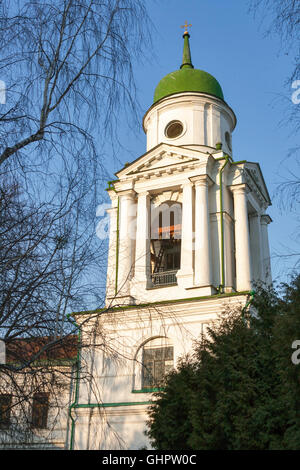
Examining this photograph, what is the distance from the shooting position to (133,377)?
19.8 m

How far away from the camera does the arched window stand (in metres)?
19.5

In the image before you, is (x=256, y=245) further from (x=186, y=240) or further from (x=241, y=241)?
(x=186, y=240)

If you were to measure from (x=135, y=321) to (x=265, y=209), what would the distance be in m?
9.01

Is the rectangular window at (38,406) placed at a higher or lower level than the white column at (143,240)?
lower

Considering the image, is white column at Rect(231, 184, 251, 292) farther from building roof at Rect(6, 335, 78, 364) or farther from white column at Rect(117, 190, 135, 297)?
building roof at Rect(6, 335, 78, 364)

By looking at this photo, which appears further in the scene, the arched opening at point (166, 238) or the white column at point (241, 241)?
the arched opening at point (166, 238)

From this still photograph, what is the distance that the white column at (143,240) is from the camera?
70.6 ft

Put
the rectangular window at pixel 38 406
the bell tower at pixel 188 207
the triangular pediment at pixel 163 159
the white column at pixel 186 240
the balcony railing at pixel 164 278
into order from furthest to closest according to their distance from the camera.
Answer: the triangular pediment at pixel 163 159 < the balcony railing at pixel 164 278 < the bell tower at pixel 188 207 < the white column at pixel 186 240 < the rectangular window at pixel 38 406

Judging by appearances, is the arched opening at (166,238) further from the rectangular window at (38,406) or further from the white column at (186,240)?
the rectangular window at (38,406)

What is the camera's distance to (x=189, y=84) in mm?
25266

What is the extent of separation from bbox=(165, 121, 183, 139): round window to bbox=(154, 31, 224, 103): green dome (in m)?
1.47

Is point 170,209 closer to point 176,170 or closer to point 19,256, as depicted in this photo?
point 176,170

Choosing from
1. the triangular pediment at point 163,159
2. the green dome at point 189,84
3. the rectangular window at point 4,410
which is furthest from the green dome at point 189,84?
the rectangular window at point 4,410

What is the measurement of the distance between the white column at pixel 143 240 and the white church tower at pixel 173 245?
0.14 feet
